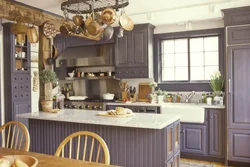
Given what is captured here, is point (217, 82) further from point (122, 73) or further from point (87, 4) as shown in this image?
point (87, 4)

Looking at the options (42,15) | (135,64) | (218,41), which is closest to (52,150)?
(42,15)

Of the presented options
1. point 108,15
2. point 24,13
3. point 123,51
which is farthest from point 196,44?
point 24,13

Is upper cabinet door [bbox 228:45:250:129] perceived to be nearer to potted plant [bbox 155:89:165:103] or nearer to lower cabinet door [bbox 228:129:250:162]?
lower cabinet door [bbox 228:129:250:162]

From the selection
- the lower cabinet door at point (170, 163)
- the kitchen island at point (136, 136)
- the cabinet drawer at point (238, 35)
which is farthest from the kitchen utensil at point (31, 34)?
the cabinet drawer at point (238, 35)

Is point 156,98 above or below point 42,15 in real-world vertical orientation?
below

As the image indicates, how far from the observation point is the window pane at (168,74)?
5.39m

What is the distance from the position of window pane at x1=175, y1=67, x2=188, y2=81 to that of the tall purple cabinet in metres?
1.21

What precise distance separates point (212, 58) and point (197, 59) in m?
0.29

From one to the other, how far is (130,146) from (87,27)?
4.92ft

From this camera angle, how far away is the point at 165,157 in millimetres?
2756

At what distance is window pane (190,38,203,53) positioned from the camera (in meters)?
5.10

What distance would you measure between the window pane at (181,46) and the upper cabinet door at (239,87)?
1262 mm

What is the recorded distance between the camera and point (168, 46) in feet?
17.8

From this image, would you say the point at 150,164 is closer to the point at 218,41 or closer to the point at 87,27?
the point at 87,27
